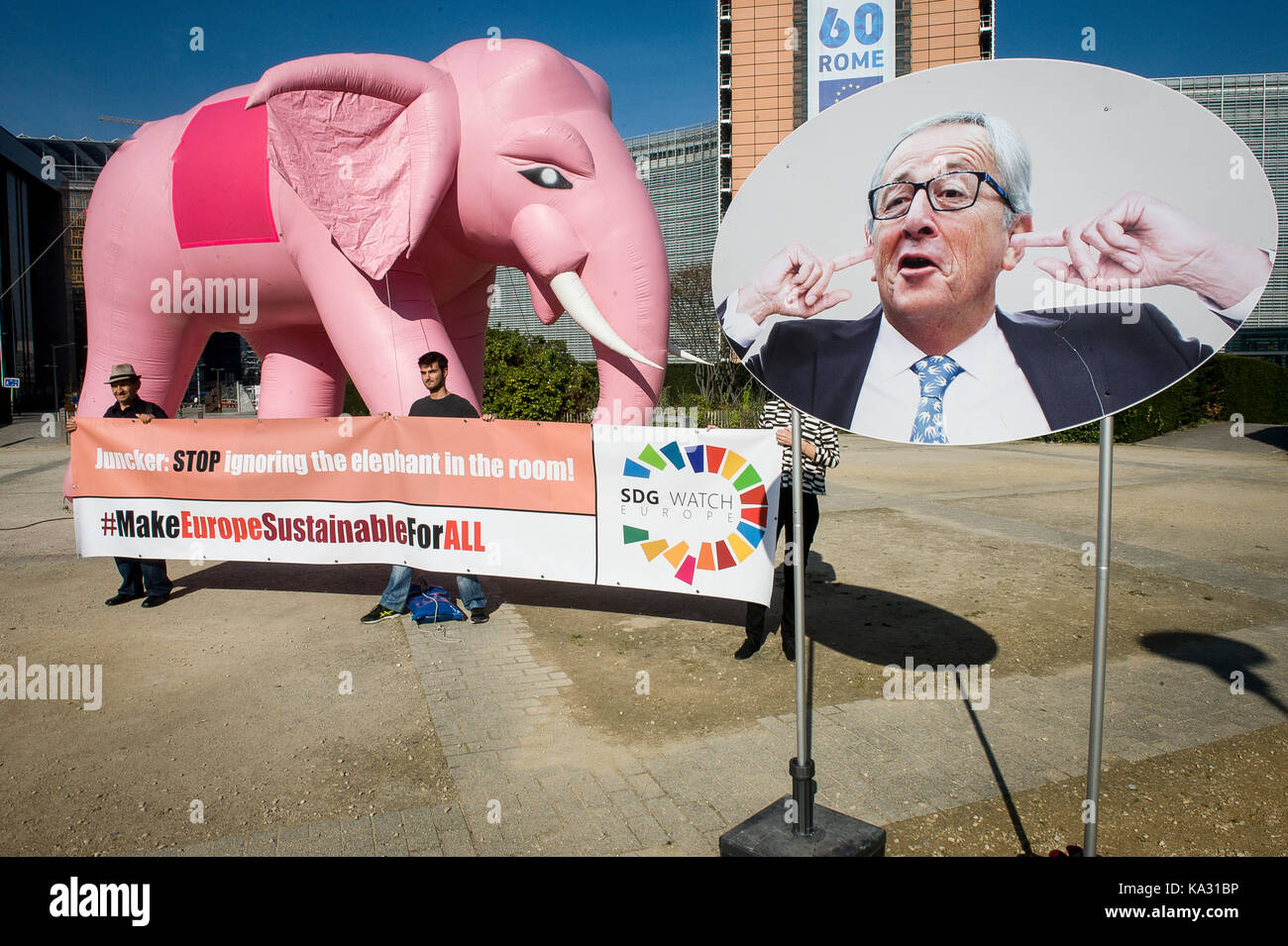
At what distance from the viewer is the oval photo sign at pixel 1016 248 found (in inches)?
81.6

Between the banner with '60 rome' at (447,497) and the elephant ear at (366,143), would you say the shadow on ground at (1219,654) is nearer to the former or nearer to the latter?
the banner with '60 rome' at (447,497)

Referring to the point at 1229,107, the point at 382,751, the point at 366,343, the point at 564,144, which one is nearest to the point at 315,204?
the point at 366,343

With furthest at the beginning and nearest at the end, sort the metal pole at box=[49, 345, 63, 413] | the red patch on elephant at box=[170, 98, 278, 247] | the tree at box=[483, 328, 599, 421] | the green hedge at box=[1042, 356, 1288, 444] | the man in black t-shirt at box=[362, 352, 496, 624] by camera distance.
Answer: the metal pole at box=[49, 345, 63, 413], the green hedge at box=[1042, 356, 1288, 444], the tree at box=[483, 328, 599, 421], the red patch on elephant at box=[170, 98, 278, 247], the man in black t-shirt at box=[362, 352, 496, 624]

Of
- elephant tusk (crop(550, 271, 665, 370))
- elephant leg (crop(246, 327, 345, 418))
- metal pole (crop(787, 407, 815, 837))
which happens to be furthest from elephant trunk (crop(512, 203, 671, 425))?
elephant leg (crop(246, 327, 345, 418))

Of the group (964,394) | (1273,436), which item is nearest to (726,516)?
(964,394)

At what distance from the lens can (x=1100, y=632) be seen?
2.47 m

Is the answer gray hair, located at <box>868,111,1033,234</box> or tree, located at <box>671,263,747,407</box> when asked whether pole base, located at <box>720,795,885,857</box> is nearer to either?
gray hair, located at <box>868,111,1033,234</box>

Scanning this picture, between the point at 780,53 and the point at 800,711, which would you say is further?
the point at 780,53

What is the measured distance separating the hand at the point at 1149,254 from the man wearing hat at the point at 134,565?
245 inches

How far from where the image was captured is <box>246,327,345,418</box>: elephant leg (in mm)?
7652

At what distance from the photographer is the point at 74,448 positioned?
6.27m

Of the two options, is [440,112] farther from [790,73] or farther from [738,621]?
[790,73]

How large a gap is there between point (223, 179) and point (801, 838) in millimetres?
6110

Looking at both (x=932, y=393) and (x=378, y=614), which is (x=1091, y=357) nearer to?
(x=932, y=393)
